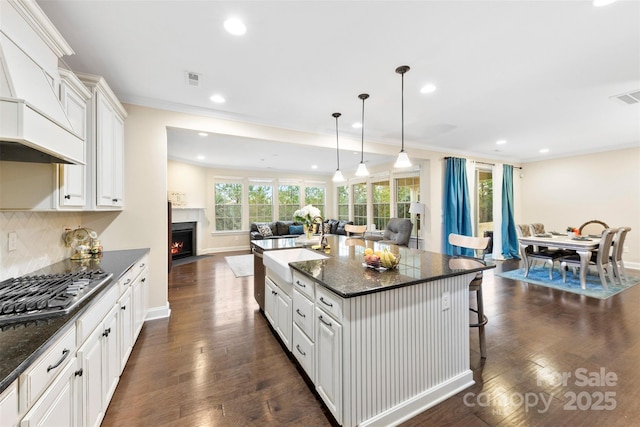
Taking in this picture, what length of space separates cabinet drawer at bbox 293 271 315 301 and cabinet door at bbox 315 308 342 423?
14 cm

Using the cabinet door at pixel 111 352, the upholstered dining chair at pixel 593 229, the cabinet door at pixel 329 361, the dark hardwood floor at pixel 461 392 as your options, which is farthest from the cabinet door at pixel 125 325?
the upholstered dining chair at pixel 593 229

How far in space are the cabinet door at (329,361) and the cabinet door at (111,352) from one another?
1.32 metres

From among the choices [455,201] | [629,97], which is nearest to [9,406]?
[629,97]

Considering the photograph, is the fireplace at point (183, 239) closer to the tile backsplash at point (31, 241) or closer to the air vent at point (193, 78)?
→ the tile backsplash at point (31, 241)

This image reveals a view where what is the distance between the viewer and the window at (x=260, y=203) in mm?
8406

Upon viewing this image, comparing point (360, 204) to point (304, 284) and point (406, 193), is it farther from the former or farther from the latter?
point (304, 284)

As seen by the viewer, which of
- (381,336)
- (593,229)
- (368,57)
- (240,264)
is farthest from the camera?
(240,264)

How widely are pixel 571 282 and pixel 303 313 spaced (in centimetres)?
511

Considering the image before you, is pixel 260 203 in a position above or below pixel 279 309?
above

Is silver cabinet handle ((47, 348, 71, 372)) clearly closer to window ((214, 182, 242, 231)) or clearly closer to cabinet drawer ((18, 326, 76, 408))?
cabinet drawer ((18, 326, 76, 408))

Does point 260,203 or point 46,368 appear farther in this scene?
point 260,203

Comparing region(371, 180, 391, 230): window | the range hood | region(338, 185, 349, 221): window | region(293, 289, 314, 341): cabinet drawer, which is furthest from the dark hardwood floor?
region(338, 185, 349, 221): window

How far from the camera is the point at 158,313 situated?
3.10m

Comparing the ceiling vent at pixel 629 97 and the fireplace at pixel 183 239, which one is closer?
the ceiling vent at pixel 629 97
